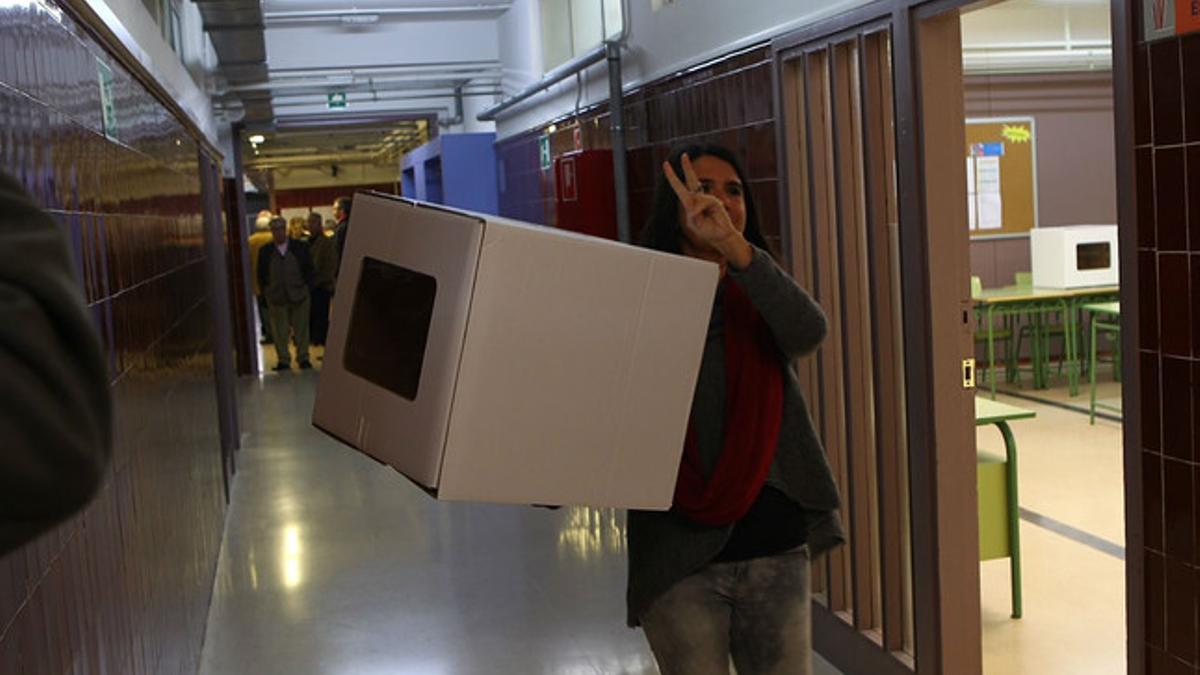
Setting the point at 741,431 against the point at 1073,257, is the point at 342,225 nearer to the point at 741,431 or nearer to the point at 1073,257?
the point at 741,431

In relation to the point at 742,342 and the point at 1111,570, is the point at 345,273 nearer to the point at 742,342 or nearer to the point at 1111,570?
the point at 742,342

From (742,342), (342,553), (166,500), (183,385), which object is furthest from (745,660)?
(342,553)

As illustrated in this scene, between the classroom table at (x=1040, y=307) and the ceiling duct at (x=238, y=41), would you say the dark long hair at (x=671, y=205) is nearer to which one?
the ceiling duct at (x=238, y=41)

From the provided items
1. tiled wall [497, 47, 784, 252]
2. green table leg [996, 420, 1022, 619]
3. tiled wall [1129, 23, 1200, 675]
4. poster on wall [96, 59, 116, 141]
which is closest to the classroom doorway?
green table leg [996, 420, 1022, 619]

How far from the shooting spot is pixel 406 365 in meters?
1.78

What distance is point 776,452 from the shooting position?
7.88 feet

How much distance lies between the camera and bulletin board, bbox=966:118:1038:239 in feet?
37.9

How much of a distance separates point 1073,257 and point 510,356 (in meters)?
9.22

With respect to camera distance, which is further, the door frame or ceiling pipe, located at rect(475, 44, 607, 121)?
ceiling pipe, located at rect(475, 44, 607, 121)

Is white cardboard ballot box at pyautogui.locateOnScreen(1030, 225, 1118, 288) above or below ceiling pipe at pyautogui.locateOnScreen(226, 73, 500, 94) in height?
below

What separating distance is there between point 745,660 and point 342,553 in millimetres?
4164

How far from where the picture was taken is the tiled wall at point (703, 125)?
4.82 meters

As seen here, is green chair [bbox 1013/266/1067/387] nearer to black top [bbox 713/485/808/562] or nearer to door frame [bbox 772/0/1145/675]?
door frame [bbox 772/0/1145/675]

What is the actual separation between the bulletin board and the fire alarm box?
5.34 metres
